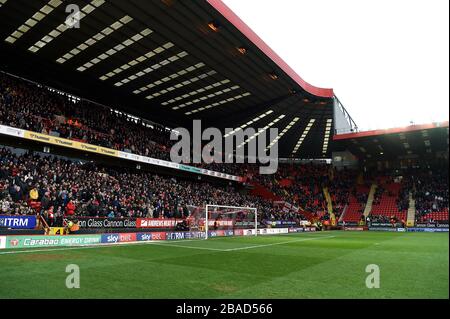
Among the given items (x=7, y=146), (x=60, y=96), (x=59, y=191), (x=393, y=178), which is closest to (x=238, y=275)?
(x=59, y=191)

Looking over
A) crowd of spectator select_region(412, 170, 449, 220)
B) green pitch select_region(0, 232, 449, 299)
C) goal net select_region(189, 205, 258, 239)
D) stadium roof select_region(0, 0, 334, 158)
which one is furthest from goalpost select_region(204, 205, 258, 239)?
crowd of spectator select_region(412, 170, 449, 220)

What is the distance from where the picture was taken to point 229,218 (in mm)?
33500

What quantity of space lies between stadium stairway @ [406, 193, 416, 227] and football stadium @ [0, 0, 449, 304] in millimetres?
387

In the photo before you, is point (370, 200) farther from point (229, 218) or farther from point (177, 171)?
point (177, 171)

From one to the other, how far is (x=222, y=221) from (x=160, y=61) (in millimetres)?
15015

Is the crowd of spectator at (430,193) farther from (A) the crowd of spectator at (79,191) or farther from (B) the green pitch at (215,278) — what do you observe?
(B) the green pitch at (215,278)

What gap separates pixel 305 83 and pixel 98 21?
21.0 m

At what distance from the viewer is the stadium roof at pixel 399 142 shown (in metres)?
42.8

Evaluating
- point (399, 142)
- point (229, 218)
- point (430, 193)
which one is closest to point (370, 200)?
point (430, 193)

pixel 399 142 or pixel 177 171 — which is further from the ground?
pixel 399 142

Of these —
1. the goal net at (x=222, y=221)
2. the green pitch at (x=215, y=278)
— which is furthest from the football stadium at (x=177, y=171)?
the goal net at (x=222, y=221)

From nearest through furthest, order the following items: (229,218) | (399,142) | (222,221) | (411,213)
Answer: (222,221), (229,218), (399,142), (411,213)

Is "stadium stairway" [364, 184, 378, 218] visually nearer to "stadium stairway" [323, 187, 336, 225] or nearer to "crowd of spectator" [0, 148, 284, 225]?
"stadium stairway" [323, 187, 336, 225]

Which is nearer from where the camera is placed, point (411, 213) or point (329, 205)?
point (411, 213)
